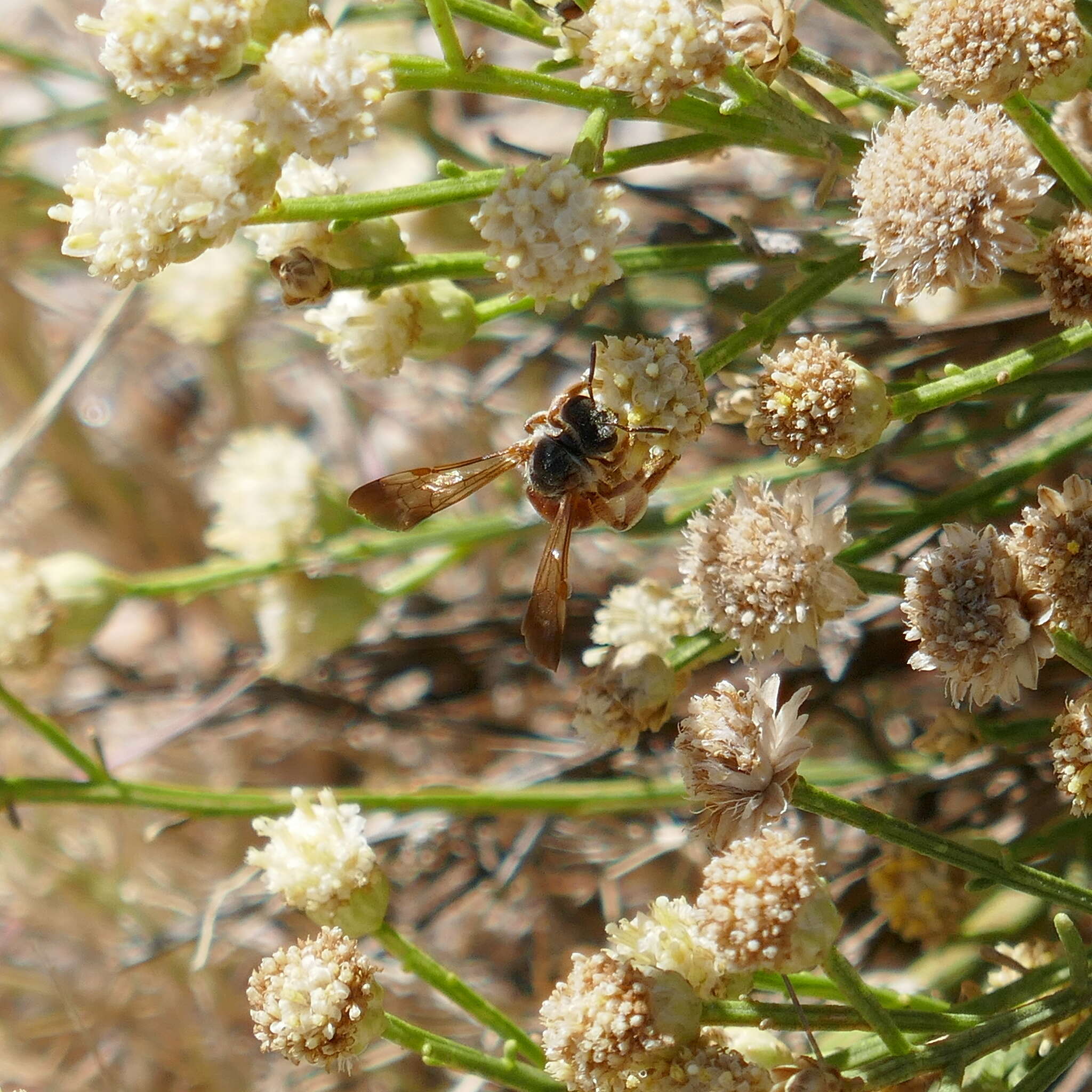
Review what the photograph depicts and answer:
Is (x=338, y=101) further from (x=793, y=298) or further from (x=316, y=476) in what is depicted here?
(x=316, y=476)

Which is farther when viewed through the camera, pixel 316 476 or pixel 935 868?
pixel 316 476

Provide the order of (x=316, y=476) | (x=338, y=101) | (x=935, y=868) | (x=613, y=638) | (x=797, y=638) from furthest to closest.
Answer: (x=316, y=476) < (x=935, y=868) < (x=613, y=638) < (x=797, y=638) < (x=338, y=101)

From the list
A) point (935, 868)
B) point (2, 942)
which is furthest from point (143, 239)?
point (2, 942)

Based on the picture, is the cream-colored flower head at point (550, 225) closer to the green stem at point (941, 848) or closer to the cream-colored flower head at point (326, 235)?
the cream-colored flower head at point (326, 235)

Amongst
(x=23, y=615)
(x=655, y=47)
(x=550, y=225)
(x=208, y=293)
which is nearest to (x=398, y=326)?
(x=550, y=225)

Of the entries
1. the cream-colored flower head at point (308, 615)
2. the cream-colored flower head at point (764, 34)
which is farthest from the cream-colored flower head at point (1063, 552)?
the cream-colored flower head at point (308, 615)

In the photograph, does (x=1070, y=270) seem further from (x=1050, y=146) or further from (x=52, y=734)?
→ (x=52, y=734)
